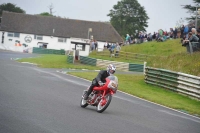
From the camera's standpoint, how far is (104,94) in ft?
46.8

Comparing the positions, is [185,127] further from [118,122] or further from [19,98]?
[19,98]

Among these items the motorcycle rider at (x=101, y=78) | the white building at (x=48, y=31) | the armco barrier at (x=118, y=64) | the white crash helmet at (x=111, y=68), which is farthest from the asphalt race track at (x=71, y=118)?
the white building at (x=48, y=31)

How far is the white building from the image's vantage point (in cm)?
9506

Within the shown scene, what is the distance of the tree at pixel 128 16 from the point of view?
114 meters

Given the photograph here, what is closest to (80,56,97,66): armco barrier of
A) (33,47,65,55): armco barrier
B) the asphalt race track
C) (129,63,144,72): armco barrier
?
(129,63,144,72): armco barrier

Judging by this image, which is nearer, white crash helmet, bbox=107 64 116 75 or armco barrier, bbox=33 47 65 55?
white crash helmet, bbox=107 64 116 75

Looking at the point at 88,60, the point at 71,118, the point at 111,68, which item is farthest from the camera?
the point at 88,60

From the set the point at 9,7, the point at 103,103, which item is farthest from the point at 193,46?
the point at 9,7

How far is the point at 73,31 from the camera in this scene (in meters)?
96.8

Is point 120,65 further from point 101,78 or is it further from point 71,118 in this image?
point 71,118

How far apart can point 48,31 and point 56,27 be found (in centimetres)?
243

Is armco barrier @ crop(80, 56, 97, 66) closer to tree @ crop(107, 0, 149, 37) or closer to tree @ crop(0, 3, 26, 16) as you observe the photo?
tree @ crop(107, 0, 149, 37)

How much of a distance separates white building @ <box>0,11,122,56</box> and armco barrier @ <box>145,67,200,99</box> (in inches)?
2600

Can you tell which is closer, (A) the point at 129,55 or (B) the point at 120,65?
(B) the point at 120,65
